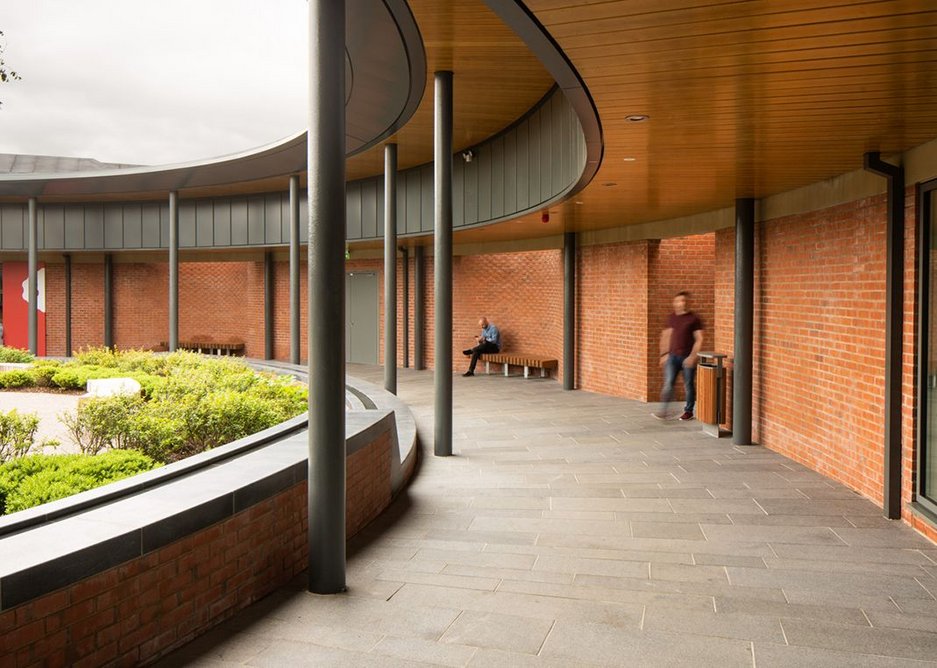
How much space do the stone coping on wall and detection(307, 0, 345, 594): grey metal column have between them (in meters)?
0.30

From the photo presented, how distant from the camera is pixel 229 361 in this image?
13.6 meters

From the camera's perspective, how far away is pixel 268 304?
75.2 feet

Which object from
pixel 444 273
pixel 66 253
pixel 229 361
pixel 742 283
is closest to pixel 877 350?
pixel 742 283

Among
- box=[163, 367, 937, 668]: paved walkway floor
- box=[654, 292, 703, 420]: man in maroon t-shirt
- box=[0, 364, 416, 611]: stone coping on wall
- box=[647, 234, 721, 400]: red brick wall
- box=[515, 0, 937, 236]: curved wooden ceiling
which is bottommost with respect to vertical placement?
box=[163, 367, 937, 668]: paved walkway floor

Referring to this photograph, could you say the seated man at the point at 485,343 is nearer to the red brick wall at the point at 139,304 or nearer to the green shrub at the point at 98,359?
the green shrub at the point at 98,359

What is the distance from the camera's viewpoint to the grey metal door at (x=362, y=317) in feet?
69.9

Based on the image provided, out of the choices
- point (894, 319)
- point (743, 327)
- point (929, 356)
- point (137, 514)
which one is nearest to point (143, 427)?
point (137, 514)

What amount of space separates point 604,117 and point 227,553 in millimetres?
3703

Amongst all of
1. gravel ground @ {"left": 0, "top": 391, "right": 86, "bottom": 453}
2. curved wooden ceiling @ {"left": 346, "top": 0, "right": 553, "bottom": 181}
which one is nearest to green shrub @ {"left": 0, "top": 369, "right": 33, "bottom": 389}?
gravel ground @ {"left": 0, "top": 391, "right": 86, "bottom": 453}

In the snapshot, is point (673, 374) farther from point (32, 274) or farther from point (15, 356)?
point (32, 274)

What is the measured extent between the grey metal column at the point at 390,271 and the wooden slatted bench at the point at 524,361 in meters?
5.69

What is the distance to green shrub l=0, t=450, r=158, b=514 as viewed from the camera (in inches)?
188

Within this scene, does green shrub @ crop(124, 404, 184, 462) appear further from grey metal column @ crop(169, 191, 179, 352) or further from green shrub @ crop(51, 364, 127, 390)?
grey metal column @ crop(169, 191, 179, 352)

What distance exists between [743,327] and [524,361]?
7612mm
